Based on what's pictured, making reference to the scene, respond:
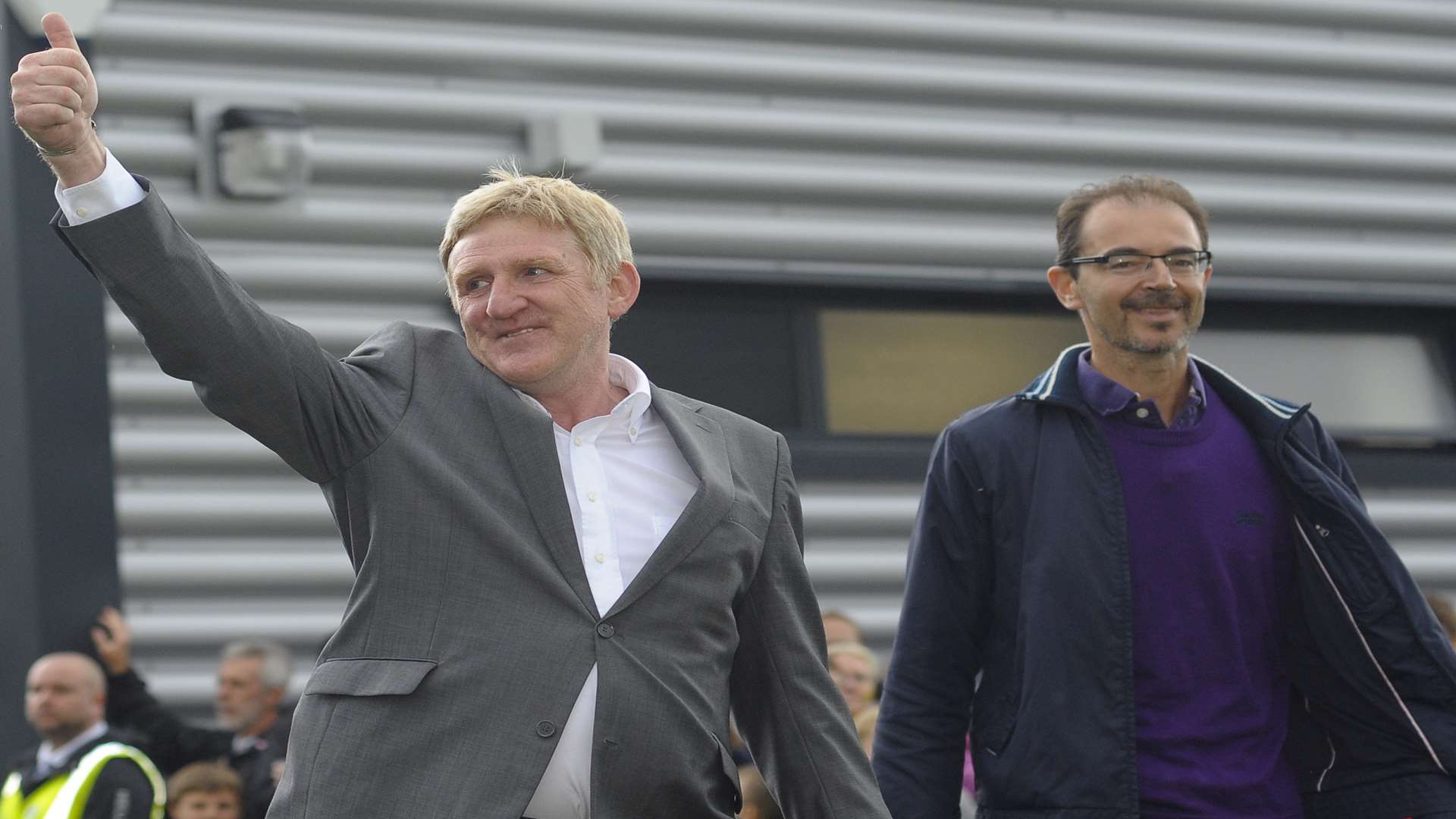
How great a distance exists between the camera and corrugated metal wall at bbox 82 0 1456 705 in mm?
6418

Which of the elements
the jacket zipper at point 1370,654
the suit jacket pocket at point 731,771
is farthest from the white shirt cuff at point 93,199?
the jacket zipper at point 1370,654

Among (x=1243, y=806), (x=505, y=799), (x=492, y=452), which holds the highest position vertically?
(x=492, y=452)

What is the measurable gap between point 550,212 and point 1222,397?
153 cm

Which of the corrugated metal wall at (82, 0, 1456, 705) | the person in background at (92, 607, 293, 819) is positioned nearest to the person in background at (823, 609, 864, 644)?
the corrugated metal wall at (82, 0, 1456, 705)

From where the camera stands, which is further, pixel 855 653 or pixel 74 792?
pixel 855 653

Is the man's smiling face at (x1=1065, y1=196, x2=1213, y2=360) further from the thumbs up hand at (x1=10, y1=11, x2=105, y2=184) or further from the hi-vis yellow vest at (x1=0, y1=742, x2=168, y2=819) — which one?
the hi-vis yellow vest at (x1=0, y1=742, x2=168, y2=819)

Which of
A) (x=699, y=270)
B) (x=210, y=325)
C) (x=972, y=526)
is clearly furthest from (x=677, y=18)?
(x=210, y=325)

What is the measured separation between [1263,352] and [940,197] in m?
1.63

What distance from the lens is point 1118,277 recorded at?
3762 millimetres

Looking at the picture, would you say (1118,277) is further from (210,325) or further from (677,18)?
(677,18)

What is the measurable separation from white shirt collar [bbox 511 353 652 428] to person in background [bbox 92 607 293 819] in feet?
10.4

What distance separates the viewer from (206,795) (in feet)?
19.1

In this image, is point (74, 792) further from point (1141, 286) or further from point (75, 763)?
point (1141, 286)

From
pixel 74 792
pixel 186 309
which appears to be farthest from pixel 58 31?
pixel 74 792
